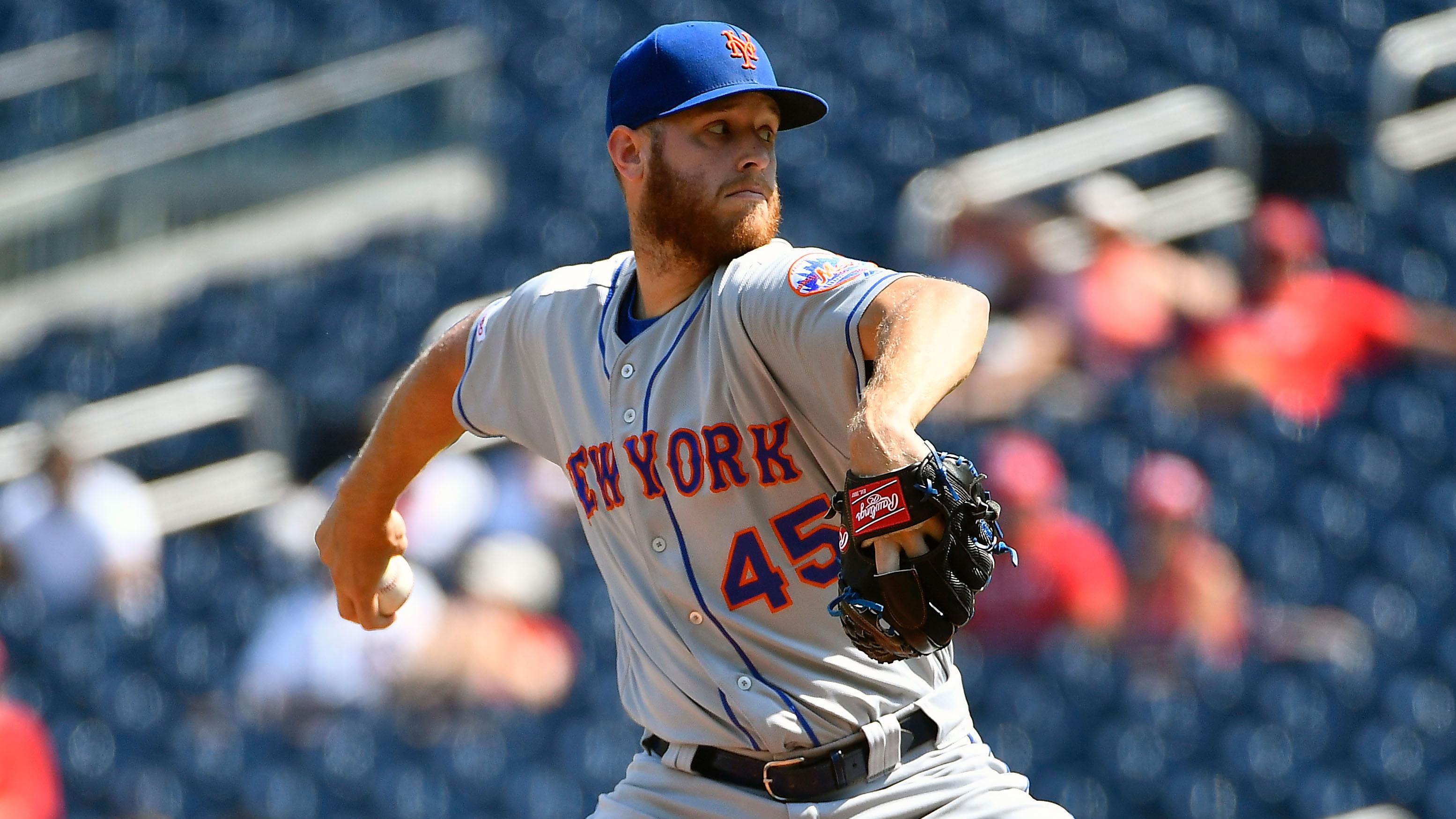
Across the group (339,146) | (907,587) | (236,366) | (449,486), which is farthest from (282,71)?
(907,587)

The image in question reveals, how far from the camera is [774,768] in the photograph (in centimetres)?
186

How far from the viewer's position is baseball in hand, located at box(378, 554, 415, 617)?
2283 millimetres

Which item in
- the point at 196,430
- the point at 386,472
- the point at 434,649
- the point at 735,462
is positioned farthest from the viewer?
the point at 196,430

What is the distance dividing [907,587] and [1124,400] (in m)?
4.21

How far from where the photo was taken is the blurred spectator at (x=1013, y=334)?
213 inches

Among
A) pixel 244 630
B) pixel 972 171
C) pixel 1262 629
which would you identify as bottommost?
pixel 1262 629

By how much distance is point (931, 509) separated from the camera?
56.9 inches

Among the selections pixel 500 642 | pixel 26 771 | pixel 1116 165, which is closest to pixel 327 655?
pixel 500 642

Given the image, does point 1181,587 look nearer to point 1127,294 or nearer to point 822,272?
point 1127,294

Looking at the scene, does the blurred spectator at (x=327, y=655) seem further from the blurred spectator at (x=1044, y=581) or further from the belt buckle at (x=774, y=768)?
the belt buckle at (x=774, y=768)

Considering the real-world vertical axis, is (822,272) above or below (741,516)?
above

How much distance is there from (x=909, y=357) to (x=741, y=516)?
1.32ft

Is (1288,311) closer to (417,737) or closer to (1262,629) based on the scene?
(1262,629)

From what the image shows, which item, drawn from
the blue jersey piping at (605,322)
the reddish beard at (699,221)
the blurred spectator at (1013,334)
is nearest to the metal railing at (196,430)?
the blurred spectator at (1013,334)
